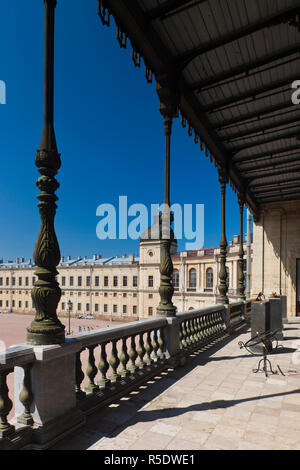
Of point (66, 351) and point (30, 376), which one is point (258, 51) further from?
point (30, 376)

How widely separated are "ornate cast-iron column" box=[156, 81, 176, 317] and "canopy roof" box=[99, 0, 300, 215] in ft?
0.98

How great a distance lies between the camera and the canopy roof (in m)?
4.49

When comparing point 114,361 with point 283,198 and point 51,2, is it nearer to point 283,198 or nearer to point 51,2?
point 51,2

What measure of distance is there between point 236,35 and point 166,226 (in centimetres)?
342

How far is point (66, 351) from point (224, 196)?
314 inches

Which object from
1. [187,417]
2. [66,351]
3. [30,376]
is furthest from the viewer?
[187,417]

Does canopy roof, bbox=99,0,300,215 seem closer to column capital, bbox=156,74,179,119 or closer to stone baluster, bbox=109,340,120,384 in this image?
column capital, bbox=156,74,179,119

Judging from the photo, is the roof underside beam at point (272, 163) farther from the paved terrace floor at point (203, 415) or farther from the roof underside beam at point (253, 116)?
the paved terrace floor at point (203, 415)

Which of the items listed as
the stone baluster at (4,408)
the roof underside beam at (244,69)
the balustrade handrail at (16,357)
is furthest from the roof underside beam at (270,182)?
the stone baluster at (4,408)

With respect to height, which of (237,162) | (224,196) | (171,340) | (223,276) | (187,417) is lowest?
(187,417)

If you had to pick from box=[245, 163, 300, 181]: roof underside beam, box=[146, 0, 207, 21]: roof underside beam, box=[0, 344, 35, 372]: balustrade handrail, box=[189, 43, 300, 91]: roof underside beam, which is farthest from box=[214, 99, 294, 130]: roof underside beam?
box=[0, 344, 35, 372]: balustrade handrail

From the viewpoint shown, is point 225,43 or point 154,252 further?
point 154,252

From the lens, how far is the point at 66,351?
10.3 ft
